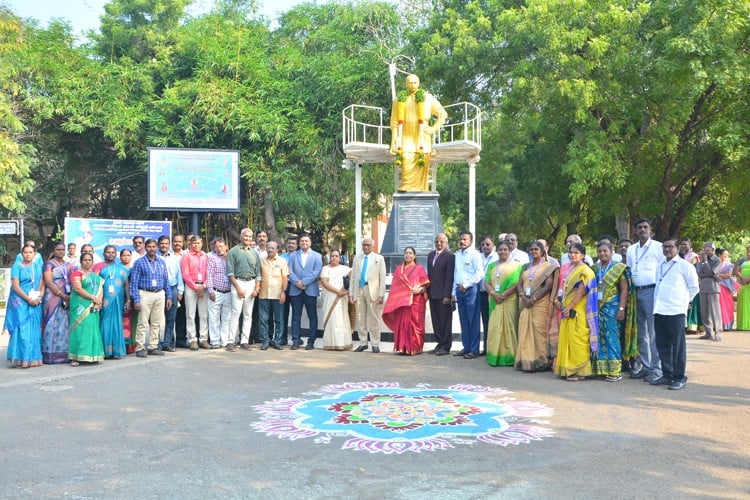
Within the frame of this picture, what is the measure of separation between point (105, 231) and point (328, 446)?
1260 cm

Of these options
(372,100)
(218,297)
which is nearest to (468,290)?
(218,297)

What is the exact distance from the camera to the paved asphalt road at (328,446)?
13.8 feet

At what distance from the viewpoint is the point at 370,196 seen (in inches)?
963

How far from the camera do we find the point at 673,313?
23.8 ft

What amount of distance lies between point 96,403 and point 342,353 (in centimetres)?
410

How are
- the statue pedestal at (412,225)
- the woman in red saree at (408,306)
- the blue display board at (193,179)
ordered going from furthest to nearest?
the blue display board at (193,179), the statue pedestal at (412,225), the woman in red saree at (408,306)

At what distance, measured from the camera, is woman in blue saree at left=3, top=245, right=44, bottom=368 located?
29.0 ft

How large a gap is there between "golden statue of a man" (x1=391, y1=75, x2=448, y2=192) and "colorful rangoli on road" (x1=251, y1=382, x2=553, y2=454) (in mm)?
6097

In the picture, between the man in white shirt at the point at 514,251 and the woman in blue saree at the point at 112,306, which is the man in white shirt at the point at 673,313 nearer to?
the man in white shirt at the point at 514,251

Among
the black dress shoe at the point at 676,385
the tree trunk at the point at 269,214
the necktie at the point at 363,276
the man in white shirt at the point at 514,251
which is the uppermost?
the tree trunk at the point at 269,214

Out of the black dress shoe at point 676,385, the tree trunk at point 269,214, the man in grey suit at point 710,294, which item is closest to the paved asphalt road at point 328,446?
the black dress shoe at point 676,385

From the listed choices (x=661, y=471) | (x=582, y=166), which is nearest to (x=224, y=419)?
(x=661, y=471)

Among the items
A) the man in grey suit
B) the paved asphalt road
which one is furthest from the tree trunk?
the paved asphalt road

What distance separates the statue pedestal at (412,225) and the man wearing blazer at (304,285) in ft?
6.44
